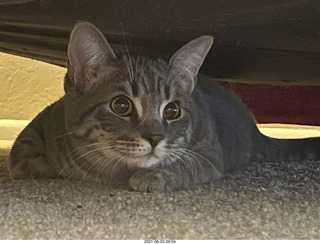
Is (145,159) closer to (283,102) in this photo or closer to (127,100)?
(127,100)

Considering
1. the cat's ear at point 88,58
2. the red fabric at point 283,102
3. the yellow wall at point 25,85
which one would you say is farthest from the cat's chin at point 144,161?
the yellow wall at point 25,85

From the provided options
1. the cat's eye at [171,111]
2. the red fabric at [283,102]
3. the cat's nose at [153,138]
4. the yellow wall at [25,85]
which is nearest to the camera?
the cat's nose at [153,138]

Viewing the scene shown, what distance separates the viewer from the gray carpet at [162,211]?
3.20 feet

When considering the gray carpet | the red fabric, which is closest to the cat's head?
the gray carpet

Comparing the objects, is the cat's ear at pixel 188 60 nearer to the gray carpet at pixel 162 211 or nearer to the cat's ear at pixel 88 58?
the cat's ear at pixel 88 58

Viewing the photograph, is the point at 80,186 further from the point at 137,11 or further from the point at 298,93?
the point at 298,93

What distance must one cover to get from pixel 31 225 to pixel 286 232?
461 millimetres

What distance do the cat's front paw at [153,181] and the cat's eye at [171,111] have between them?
0.49ft

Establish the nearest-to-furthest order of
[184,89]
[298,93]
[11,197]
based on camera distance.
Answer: [11,197] < [184,89] < [298,93]

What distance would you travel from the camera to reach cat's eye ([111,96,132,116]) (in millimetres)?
1359

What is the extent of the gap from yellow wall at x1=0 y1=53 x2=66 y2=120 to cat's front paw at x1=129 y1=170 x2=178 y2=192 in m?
2.30

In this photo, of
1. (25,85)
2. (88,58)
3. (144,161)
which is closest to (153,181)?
(144,161)

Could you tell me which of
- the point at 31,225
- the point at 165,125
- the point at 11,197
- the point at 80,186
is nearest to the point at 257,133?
the point at 165,125

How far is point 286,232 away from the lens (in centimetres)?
99
